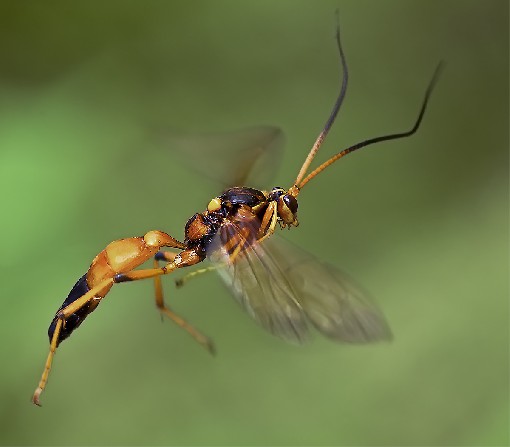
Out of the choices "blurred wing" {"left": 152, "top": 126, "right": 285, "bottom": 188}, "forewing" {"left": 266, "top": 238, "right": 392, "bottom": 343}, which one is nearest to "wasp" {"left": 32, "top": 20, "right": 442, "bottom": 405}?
"forewing" {"left": 266, "top": 238, "right": 392, "bottom": 343}

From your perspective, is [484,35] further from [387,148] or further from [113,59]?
[113,59]

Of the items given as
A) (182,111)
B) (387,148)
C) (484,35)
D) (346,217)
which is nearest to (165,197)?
(182,111)

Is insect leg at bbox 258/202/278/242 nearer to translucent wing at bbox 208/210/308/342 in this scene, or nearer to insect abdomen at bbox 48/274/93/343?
translucent wing at bbox 208/210/308/342

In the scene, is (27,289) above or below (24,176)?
below

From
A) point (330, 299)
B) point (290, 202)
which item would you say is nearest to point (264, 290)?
point (330, 299)

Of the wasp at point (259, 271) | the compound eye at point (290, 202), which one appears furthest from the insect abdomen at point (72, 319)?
the compound eye at point (290, 202)

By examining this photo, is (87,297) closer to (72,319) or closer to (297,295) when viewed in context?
(72,319)
